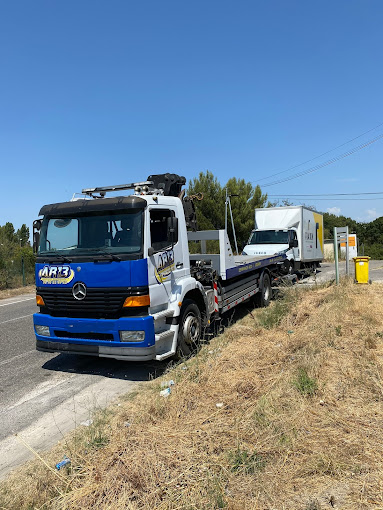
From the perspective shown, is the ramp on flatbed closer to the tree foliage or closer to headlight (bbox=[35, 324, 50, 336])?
headlight (bbox=[35, 324, 50, 336])

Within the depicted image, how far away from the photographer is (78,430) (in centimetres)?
378

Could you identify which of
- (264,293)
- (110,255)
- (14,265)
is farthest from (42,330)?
(14,265)

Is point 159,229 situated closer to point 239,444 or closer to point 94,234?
point 94,234

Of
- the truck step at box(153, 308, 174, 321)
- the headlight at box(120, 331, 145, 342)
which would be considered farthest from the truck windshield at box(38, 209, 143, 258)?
the headlight at box(120, 331, 145, 342)

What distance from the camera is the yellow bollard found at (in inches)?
364

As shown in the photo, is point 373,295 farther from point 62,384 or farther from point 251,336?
point 62,384

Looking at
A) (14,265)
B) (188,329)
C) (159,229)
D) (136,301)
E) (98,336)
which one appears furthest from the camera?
(14,265)

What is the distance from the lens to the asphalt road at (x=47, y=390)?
12.4 feet

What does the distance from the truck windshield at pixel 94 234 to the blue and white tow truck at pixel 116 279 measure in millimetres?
14

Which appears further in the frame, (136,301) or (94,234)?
(94,234)

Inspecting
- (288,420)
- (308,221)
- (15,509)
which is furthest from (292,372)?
(308,221)

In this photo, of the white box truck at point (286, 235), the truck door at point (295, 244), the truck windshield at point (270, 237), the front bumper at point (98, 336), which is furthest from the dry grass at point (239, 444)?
the truck door at point (295, 244)

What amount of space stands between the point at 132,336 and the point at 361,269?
6.81 meters

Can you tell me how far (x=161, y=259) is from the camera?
17.4 feet
